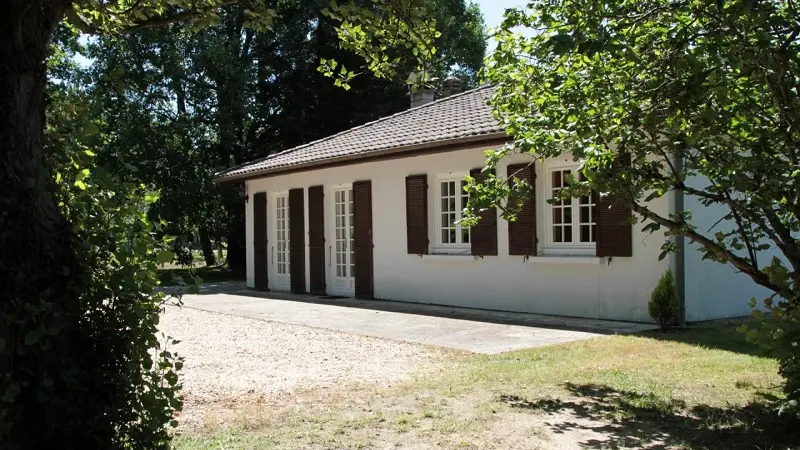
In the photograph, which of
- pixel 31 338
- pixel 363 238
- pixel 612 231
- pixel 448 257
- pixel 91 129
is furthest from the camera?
pixel 363 238

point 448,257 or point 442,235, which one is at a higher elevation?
point 442,235

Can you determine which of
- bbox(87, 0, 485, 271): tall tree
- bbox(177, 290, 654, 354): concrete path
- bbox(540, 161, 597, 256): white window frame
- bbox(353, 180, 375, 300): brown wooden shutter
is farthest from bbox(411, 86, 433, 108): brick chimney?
bbox(540, 161, 597, 256): white window frame

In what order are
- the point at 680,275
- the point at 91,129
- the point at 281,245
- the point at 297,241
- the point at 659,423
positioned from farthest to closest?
1. the point at 281,245
2. the point at 297,241
3. the point at 680,275
4. the point at 659,423
5. the point at 91,129

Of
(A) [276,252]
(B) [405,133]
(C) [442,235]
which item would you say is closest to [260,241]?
(A) [276,252]

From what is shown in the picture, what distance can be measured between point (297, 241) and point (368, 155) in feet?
11.7

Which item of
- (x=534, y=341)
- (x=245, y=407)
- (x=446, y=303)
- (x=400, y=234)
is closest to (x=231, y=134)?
(x=400, y=234)

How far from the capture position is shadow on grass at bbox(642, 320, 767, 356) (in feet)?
25.0

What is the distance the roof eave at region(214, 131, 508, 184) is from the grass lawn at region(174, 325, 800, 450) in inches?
181

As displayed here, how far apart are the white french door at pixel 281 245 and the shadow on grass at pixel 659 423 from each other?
11.6 metres

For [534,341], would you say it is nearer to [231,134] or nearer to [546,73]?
[546,73]

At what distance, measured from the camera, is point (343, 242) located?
14938 mm

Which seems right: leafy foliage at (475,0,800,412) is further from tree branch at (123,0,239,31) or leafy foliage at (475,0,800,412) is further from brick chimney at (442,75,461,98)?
brick chimney at (442,75,461,98)

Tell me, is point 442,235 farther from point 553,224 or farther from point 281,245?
point 281,245

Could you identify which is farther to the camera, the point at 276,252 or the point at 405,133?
the point at 276,252
